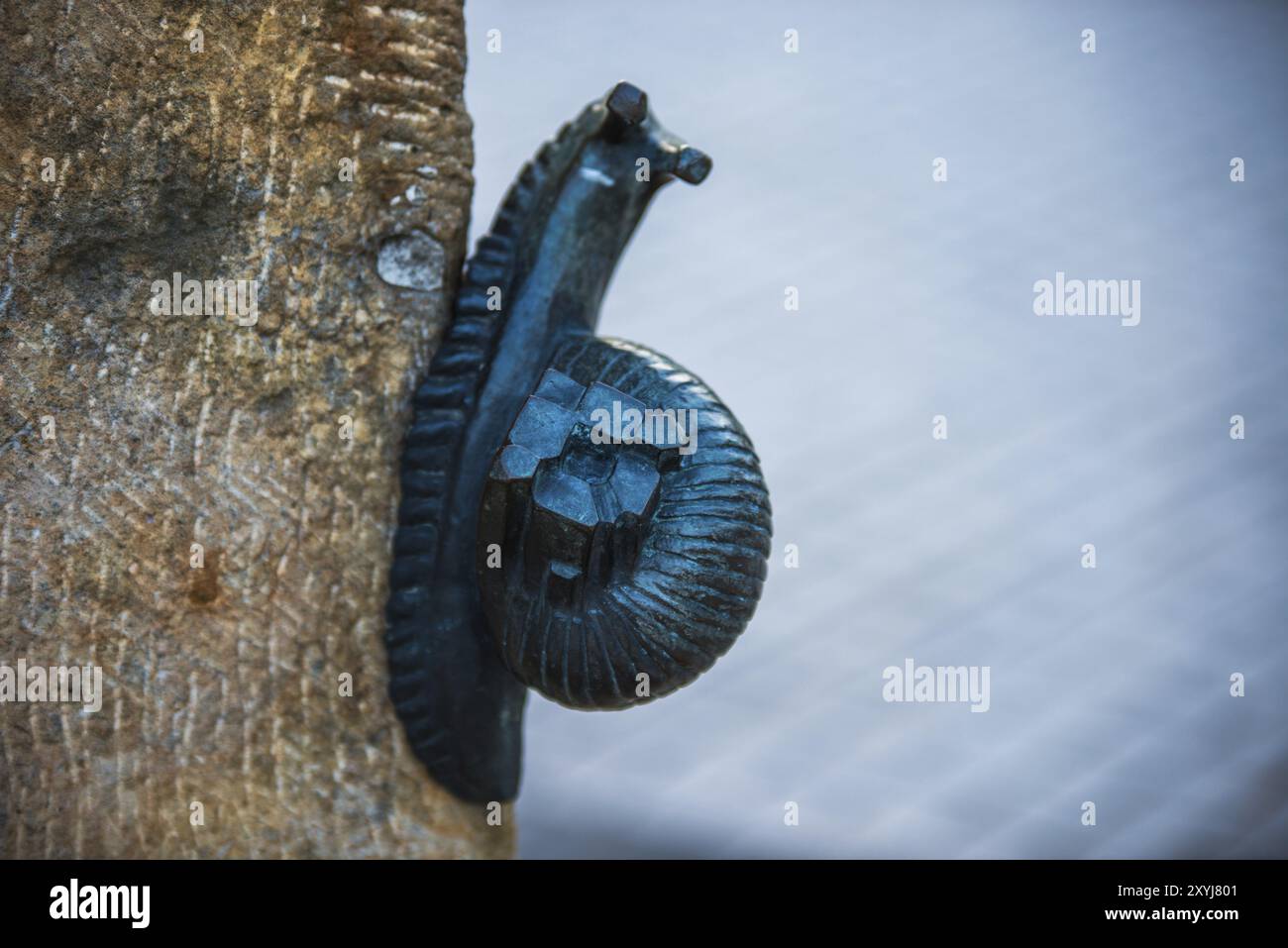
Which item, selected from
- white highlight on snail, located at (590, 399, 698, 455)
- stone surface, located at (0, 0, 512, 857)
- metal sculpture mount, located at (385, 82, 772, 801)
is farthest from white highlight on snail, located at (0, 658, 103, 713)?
white highlight on snail, located at (590, 399, 698, 455)

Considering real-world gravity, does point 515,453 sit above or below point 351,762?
above

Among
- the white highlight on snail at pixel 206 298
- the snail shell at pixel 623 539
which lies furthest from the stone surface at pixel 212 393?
the snail shell at pixel 623 539

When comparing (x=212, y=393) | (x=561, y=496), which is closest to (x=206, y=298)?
(x=212, y=393)

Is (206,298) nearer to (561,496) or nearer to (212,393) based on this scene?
(212,393)
